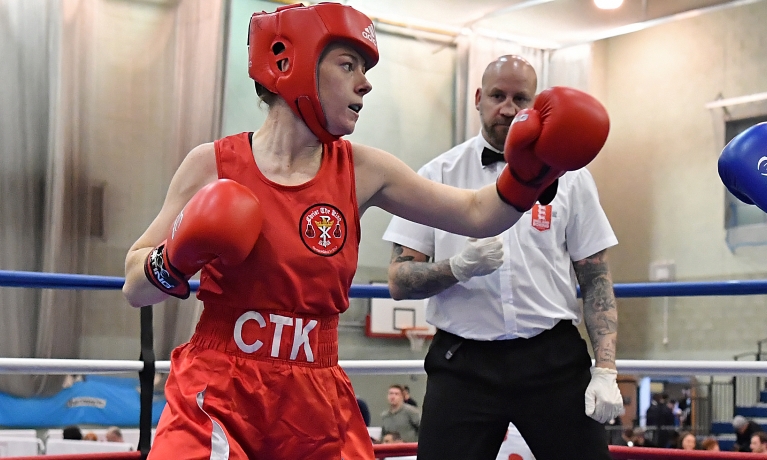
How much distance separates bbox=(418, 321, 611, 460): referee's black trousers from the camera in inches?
72.6

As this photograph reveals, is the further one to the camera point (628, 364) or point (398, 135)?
point (398, 135)

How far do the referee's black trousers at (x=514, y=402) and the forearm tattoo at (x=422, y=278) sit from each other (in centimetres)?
14

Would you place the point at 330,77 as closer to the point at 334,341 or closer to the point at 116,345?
the point at 334,341

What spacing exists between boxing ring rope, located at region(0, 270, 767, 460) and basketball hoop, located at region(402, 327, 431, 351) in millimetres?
5272

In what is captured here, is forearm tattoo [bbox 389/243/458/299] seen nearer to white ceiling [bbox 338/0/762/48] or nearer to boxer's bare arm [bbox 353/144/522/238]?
boxer's bare arm [bbox 353/144/522/238]

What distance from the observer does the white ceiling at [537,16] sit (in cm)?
790

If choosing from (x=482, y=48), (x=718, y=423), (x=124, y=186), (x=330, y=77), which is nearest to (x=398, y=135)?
(x=482, y=48)

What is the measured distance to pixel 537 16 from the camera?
824cm

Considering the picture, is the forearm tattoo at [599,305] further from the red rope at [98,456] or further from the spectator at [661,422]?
the spectator at [661,422]

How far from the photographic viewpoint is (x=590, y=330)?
6.50ft

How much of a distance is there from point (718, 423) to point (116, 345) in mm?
5415

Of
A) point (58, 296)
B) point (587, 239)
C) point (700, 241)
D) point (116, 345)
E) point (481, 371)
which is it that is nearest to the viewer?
point (481, 371)

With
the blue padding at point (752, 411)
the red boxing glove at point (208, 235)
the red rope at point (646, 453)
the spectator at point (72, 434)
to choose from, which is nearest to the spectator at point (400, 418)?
the spectator at point (72, 434)

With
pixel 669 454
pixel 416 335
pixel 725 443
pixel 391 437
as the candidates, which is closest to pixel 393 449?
pixel 669 454
